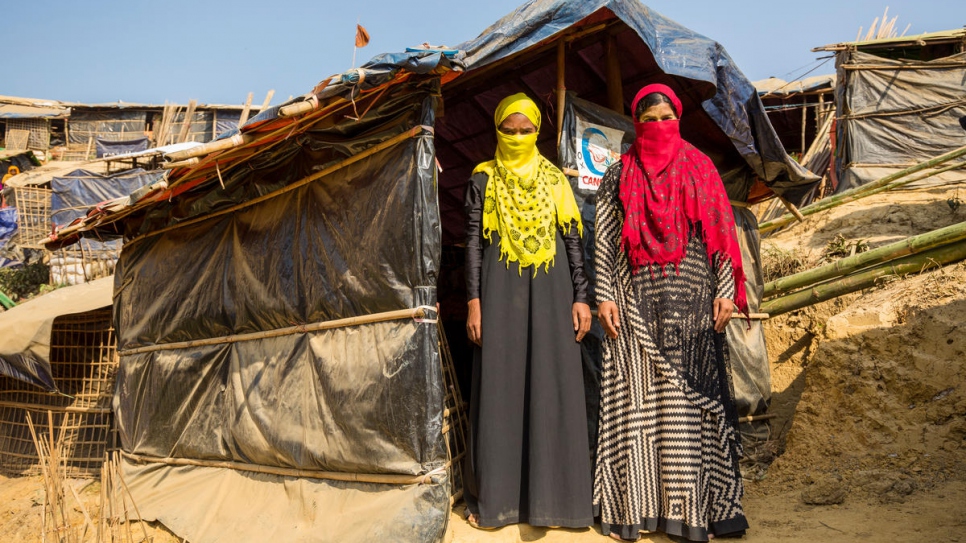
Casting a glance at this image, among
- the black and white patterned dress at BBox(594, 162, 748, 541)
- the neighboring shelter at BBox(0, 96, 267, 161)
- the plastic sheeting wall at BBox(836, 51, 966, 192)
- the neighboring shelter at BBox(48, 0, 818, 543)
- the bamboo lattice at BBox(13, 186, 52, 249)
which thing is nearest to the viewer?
the black and white patterned dress at BBox(594, 162, 748, 541)

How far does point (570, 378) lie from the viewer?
3150mm

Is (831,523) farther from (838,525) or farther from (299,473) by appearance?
(299,473)

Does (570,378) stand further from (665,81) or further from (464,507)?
(665,81)

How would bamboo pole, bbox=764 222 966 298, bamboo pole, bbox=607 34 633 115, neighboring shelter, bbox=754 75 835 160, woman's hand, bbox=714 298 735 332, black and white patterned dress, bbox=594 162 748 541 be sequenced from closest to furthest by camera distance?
1. black and white patterned dress, bbox=594 162 748 541
2. woman's hand, bbox=714 298 735 332
3. bamboo pole, bbox=607 34 633 115
4. bamboo pole, bbox=764 222 966 298
5. neighboring shelter, bbox=754 75 835 160

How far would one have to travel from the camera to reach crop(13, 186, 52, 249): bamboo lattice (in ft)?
54.0

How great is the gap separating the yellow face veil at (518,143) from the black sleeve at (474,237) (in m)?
0.15

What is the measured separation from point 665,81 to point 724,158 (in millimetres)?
843

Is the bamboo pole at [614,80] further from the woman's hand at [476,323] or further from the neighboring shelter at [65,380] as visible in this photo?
the neighboring shelter at [65,380]

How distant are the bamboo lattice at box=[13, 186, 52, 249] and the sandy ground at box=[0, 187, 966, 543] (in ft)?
43.8

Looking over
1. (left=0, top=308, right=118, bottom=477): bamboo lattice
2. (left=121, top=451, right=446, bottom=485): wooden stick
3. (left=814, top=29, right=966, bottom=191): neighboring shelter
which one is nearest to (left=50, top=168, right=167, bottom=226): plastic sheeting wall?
(left=0, top=308, right=118, bottom=477): bamboo lattice

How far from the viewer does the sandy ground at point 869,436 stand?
2971 millimetres

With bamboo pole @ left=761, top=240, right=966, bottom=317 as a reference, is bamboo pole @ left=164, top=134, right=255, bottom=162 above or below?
above

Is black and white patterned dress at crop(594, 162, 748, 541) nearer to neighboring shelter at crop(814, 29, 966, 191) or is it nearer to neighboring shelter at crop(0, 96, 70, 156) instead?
neighboring shelter at crop(814, 29, 966, 191)

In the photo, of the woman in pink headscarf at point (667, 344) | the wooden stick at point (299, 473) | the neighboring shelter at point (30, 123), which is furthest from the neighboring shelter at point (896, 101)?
the neighboring shelter at point (30, 123)
